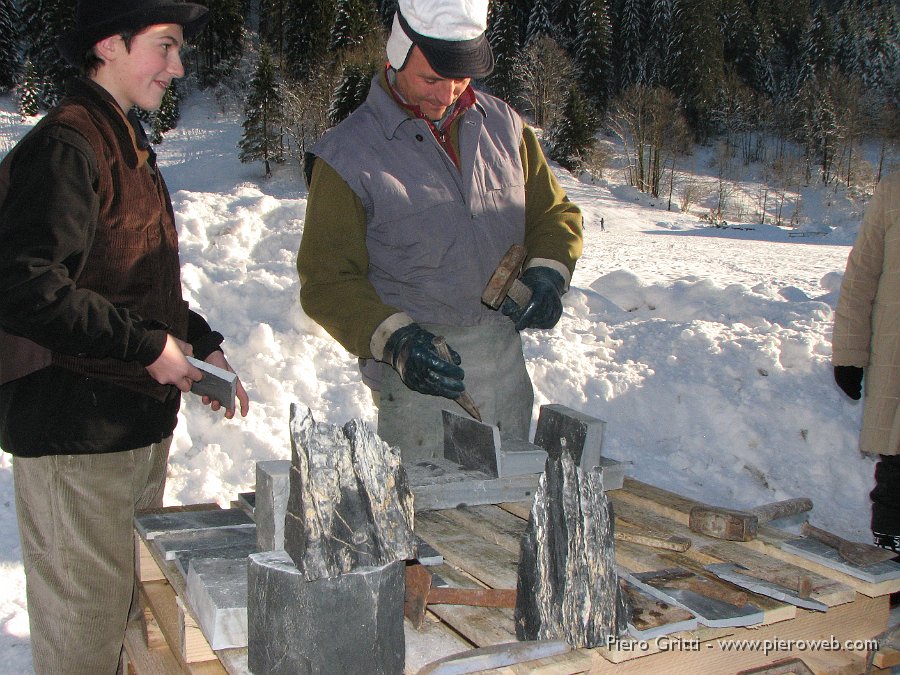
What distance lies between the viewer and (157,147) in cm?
3350

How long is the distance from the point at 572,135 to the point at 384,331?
36995 millimetres

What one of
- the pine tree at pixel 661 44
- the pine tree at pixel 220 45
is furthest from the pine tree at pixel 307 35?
the pine tree at pixel 661 44

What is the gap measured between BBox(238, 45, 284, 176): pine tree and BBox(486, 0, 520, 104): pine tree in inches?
609

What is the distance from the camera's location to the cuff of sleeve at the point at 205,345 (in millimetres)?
2822

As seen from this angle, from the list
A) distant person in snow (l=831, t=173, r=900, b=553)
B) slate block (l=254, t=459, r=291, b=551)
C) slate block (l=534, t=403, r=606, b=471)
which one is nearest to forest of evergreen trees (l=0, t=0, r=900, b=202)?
distant person in snow (l=831, t=173, r=900, b=553)

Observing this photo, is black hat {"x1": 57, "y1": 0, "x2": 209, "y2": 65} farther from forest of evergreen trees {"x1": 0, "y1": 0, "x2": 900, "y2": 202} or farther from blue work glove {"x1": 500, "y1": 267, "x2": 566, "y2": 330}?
forest of evergreen trees {"x1": 0, "y1": 0, "x2": 900, "y2": 202}

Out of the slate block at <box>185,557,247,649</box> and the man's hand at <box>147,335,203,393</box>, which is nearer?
the slate block at <box>185,557,247,649</box>

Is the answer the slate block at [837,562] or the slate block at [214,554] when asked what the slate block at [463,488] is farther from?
the slate block at [837,562]

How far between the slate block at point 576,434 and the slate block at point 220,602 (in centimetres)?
103

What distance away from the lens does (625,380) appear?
7.38m

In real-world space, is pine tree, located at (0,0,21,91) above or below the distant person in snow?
above

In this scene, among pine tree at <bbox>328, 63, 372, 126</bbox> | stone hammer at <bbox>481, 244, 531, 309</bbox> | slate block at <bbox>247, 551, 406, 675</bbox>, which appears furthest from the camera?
pine tree at <bbox>328, 63, 372, 126</bbox>

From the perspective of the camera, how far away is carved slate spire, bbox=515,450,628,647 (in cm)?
159

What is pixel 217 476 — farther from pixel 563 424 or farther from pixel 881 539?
pixel 881 539
